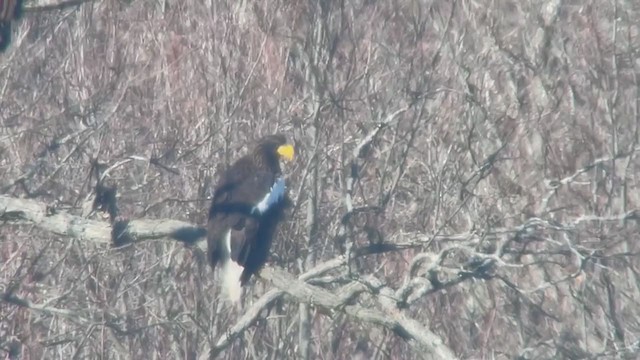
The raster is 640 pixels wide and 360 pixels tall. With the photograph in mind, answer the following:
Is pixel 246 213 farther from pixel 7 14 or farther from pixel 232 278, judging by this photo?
pixel 7 14

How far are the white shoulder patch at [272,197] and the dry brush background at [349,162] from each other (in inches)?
15.8

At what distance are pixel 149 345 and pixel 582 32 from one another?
3809 millimetres

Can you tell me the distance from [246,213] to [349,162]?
1853 millimetres

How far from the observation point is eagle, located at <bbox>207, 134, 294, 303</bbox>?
7023 millimetres

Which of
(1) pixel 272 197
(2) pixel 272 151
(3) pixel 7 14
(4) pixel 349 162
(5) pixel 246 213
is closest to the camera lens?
(3) pixel 7 14

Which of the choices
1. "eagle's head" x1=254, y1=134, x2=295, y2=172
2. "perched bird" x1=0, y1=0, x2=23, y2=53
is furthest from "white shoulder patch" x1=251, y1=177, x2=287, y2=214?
"perched bird" x1=0, y1=0, x2=23, y2=53

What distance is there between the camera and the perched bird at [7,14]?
4.79 m

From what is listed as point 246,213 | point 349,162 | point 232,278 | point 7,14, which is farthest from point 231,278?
point 7,14

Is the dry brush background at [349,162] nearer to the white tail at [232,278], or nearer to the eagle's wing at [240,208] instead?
the eagle's wing at [240,208]

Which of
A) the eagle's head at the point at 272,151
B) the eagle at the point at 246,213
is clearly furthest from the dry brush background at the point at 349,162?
the eagle at the point at 246,213

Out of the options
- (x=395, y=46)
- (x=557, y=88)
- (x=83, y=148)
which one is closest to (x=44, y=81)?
(x=83, y=148)

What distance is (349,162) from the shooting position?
29.8 ft

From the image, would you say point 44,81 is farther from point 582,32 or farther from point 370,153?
point 582,32

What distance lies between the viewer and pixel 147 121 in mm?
10578
